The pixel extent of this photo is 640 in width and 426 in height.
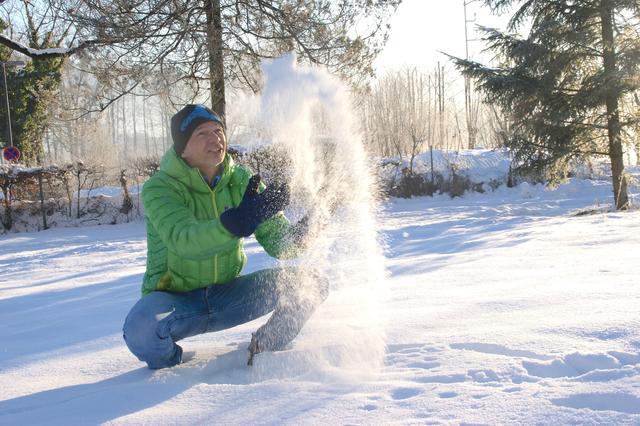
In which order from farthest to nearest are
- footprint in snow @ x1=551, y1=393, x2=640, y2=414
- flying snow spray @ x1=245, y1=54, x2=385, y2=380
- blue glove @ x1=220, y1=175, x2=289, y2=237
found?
flying snow spray @ x1=245, y1=54, x2=385, y2=380, blue glove @ x1=220, y1=175, x2=289, y2=237, footprint in snow @ x1=551, y1=393, x2=640, y2=414

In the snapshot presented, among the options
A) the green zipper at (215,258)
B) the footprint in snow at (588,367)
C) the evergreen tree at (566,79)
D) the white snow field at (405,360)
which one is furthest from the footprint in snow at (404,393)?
the evergreen tree at (566,79)

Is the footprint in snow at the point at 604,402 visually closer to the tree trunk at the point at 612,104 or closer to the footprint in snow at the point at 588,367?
the footprint in snow at the point at 588,367

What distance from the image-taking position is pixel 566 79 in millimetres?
9539

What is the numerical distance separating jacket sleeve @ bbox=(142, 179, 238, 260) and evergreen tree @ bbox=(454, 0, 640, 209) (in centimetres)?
875

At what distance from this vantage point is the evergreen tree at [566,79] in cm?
906

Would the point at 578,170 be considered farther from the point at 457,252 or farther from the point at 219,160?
the point at 219,160

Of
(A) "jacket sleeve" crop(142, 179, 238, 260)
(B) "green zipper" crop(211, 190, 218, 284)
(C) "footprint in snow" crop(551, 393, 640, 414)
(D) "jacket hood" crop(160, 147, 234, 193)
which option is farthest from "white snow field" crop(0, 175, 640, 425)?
(D) "jacket hood" crop(160, 147, 234, 193)

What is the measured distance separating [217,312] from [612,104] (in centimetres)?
920

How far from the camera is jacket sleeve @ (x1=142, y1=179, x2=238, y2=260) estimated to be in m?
1.87

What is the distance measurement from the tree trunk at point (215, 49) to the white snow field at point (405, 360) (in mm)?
6324

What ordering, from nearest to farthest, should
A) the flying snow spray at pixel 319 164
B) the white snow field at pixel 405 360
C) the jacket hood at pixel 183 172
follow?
the white snow field at pixel 405 360 → the jacket hood at pixel 183 172 → the flying snow spray at pixel 319 164

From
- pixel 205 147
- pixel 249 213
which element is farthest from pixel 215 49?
pixel 249 213

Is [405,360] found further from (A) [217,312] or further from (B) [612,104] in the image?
(B) [612,104]

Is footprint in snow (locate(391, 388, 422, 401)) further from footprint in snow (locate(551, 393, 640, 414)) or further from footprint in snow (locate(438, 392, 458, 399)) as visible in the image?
footprint in snow (locate(551, 393, 640, 414))
